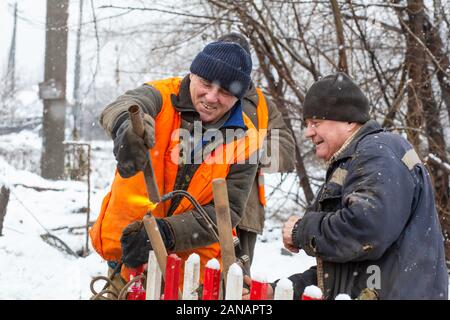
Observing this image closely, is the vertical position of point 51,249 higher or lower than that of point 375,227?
lower

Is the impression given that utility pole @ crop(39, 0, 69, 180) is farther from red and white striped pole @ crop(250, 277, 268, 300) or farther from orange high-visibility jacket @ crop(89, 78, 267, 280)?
red and white striped pole @ crop(250, 277, 268, 300)

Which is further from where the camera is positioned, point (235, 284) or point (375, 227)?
point (375, 227)

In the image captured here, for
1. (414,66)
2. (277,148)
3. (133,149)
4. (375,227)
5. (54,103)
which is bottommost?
(375,227)

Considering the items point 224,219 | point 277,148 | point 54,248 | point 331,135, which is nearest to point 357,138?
point 331,135

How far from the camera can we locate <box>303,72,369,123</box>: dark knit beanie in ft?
7.66

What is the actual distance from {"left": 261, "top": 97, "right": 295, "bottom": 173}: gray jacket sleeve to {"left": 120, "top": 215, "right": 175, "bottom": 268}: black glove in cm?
133

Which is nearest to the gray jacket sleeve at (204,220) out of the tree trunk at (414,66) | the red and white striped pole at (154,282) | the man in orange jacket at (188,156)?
the man in orange jacket at (188,156)

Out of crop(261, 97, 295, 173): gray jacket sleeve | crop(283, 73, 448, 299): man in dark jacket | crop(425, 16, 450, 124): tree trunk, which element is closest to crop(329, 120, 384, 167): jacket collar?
crop(283, 73, 448, 299): man in dark jacket

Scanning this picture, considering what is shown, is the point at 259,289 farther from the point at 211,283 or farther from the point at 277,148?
the point at 277,148

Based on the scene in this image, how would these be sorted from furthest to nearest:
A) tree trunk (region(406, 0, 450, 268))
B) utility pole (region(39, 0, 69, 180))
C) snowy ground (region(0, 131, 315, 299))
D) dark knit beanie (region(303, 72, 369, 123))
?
utility pole (region(39, 0, 69, 180)) < tree trunk (region(406, 0, 450, 268)) < snowy ground (region(0, 131, 315, 299)) < dark knit beanie (region(303, 72, 369, 123))

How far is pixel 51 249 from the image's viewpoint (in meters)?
6.54

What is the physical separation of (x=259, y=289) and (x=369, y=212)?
1.47ft

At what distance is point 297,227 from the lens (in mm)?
2232

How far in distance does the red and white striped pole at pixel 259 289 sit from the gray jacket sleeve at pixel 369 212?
0.34 metres
